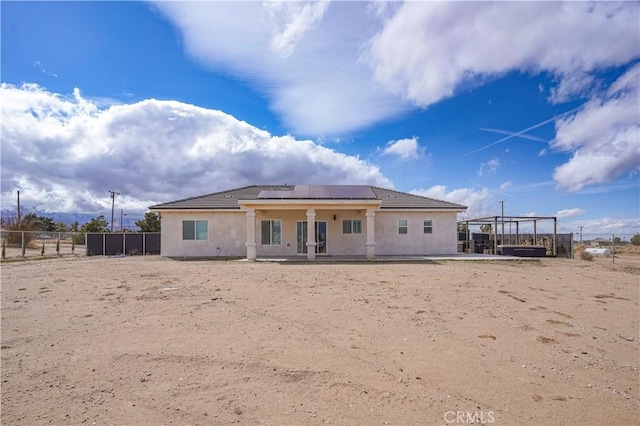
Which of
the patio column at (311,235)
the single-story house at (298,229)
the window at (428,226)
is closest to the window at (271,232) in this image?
the single-story house at (298,229)

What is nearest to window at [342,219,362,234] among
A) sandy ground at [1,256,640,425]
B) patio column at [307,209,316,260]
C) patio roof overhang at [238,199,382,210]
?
patio roof overhang at [238,199,382,210]

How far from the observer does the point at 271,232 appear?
20.8 metres

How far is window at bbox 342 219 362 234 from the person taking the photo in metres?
21.0

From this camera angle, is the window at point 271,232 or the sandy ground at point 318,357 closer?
the sandy ground at point 318,357

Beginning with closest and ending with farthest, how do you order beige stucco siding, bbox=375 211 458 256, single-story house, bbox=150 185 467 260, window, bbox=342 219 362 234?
single-story house, bbox=150 185 467 260, window, bbox=342 219 362 234, beige stucco siding, bbox=375 211 458 256

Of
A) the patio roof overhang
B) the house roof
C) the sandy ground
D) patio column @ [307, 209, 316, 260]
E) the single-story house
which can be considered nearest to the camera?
the sandy ground

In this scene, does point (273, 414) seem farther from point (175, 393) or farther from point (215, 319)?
point (215, 319)

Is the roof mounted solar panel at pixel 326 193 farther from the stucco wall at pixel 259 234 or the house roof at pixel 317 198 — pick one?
the stucco wall at pixel 259 234

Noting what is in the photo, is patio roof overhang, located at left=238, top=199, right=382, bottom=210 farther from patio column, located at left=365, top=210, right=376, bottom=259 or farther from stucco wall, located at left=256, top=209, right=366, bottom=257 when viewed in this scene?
stucco wall, located at left=256, top=209, right=366, bottom=257

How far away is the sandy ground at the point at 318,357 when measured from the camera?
12.3 feet

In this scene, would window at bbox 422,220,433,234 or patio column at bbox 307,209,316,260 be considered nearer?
patio column at bbox 307,209,316,260

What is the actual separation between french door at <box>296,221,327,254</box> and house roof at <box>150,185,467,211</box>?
6.43 ft

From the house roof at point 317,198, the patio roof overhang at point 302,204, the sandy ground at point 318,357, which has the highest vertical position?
the house roof at point 317,198

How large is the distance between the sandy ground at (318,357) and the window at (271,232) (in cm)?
1096
